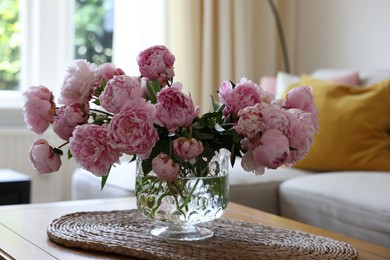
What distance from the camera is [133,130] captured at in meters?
1.15

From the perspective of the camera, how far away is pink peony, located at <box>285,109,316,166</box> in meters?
1.23

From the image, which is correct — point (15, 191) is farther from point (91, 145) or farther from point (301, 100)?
point (301, 100)

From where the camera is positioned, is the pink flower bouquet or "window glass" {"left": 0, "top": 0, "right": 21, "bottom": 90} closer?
the pink flower bouquet

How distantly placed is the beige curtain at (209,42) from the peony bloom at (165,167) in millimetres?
2334

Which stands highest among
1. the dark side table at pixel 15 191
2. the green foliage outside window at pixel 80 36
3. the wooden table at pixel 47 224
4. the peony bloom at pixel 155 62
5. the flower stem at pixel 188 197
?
the green foliage outside window at pixel 80 36

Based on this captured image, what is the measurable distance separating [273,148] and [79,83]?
0.40 meters

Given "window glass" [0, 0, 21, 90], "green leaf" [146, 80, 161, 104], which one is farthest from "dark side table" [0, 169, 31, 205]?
"green leaf" [146, 80, 161, 104]

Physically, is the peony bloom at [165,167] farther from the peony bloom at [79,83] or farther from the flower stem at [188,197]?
the peony bloom at [79,83]

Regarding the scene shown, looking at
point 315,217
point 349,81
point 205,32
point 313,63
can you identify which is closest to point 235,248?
point 315,217

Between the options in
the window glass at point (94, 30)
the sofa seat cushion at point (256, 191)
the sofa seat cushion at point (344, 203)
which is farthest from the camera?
the window glass at point (94, 30)

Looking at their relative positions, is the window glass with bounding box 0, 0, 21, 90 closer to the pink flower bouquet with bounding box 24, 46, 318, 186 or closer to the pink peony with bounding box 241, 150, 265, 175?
the pink flower bouquet with bounding box 24, 46, 318, 186

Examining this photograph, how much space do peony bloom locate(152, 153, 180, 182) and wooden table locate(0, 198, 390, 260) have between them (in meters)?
0.20

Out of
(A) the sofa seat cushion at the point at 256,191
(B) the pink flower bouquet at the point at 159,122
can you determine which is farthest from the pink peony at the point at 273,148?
(A) the sofa seat cushion at the point at 256,191

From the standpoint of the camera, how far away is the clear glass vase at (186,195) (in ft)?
4.17
